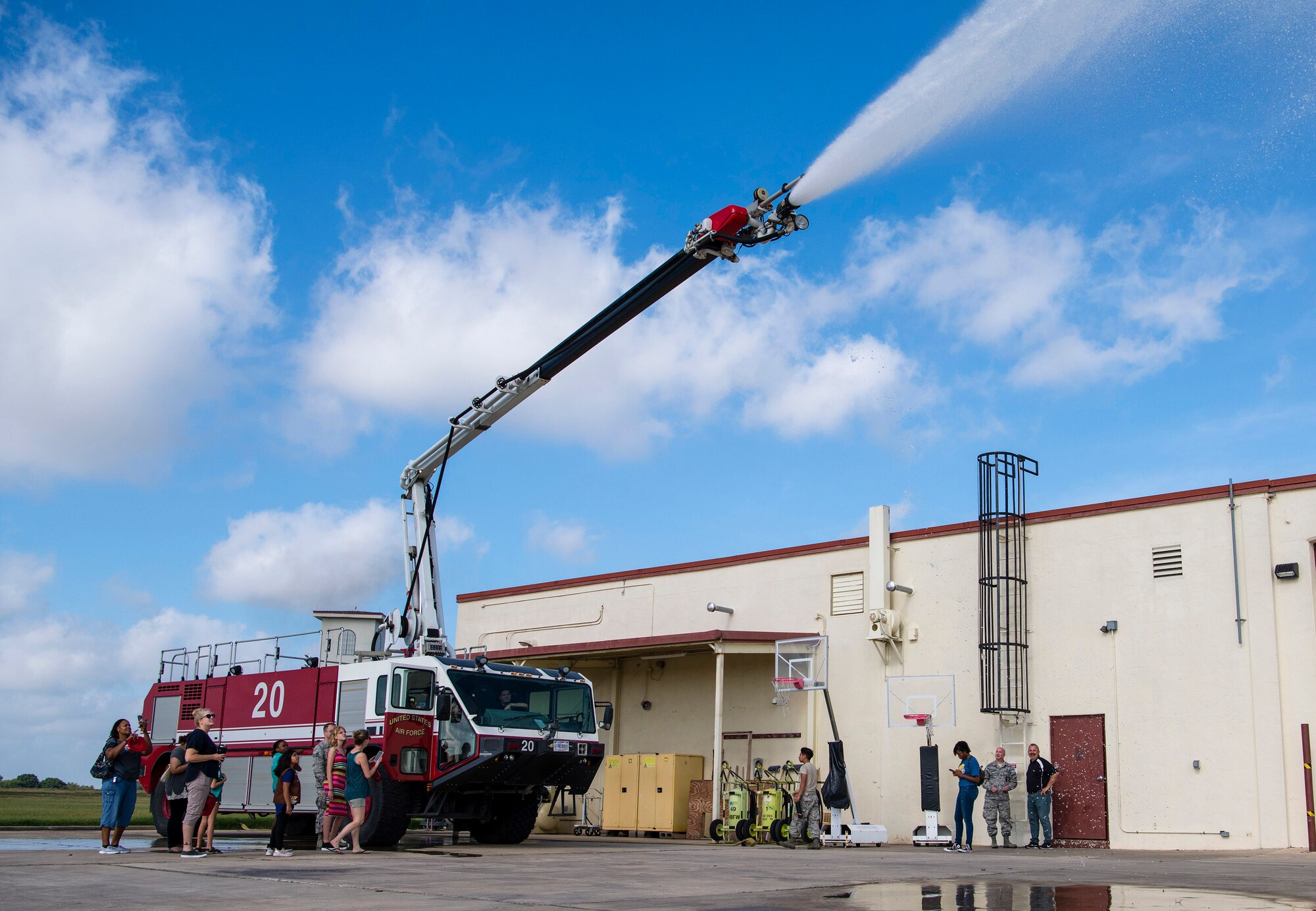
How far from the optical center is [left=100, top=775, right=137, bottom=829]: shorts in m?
13.3

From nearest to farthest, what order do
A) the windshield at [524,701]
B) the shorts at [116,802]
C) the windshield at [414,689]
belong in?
the shorts at [116,802]
the windshield at [414,689]
the windshield at [524,701]

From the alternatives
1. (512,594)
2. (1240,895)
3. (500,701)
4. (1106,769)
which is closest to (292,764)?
(500,701)

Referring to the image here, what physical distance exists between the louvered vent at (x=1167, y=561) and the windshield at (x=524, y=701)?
9298mm

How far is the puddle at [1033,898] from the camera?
7746 mm

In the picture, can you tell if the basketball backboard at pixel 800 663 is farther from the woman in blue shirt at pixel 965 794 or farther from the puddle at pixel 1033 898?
the puddle at pixel 1033 898

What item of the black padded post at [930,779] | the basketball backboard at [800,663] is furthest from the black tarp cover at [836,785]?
the basketball backboard at [800,663]

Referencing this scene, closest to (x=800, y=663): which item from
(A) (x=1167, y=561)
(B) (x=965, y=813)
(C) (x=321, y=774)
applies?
(B) (x=965, y=813)

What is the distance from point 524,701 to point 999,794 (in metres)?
7.92

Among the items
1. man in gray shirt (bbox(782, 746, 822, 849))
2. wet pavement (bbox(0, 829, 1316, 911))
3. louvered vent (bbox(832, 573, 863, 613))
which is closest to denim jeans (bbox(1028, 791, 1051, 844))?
wet pavement (bbox(0, 829, 1316, 911))

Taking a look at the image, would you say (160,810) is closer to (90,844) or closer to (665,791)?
(90,844)

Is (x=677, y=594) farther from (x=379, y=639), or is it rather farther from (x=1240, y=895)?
(x=1240, y=895)

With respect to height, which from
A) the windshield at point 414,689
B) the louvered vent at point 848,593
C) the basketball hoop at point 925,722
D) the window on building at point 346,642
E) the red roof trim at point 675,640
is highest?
the louvered vent at point 848,593

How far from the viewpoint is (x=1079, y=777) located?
62.3 feet

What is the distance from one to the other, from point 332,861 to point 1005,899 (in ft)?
24.2
